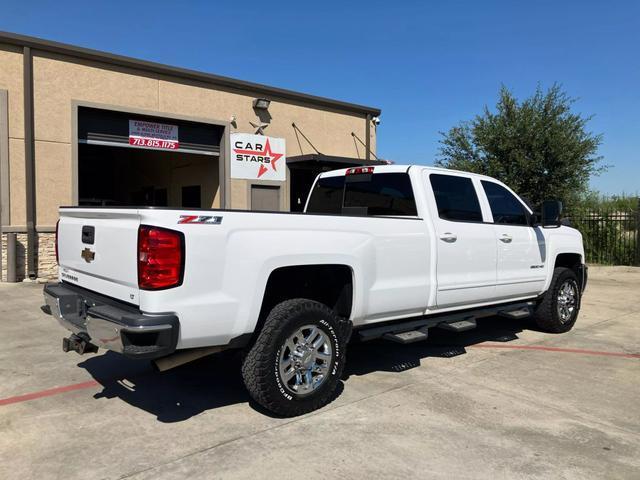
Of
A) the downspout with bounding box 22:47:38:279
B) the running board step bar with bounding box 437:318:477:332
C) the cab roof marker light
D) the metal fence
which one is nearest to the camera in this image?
the running board step bar with bounding box 437:318:477:332

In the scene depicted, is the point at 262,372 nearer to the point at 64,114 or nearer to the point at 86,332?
the point at 86,332

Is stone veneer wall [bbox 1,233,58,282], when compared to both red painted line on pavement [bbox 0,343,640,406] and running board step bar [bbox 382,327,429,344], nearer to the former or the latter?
red painted line on pavement [bbox 0,343,640,406]

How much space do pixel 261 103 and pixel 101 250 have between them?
1135 centimetres

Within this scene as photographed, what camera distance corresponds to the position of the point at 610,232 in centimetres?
1673

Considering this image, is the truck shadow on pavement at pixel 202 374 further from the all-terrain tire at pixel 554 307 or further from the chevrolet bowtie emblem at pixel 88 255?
the chevrolet bowtie emblem at pixel 88 255

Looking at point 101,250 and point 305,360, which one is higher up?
point 101,250

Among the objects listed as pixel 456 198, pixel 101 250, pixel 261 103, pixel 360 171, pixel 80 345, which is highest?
pixel 261 103

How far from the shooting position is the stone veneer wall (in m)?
11.1

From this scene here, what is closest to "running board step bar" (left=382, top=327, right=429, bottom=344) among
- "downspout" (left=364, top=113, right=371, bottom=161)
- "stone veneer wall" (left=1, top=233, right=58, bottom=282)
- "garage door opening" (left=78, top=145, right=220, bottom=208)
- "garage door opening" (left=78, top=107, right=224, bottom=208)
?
"stone veneer wall" (left=1, top=233, right=58, bottom=282)

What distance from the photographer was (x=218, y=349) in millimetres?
3742

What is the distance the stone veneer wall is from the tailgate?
766cm

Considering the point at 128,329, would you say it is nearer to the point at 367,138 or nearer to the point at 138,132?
the point at 138,132

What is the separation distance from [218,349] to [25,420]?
1.60 meters

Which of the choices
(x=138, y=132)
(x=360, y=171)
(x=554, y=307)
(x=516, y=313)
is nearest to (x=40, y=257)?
(x=138, y=132)
